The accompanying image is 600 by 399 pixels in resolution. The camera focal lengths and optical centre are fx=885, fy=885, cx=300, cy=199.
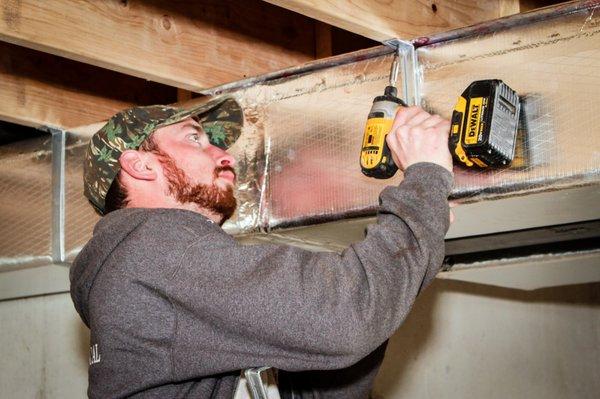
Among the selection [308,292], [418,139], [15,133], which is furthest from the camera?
[15,133]

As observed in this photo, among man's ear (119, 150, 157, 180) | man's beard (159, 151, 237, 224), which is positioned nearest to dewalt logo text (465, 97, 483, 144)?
man's beard (159, 151, 237, 224)

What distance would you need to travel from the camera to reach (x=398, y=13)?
1823 millimetres

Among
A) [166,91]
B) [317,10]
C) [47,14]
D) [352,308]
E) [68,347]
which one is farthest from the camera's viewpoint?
[68,347]

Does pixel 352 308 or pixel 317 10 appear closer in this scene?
pixel 352 308

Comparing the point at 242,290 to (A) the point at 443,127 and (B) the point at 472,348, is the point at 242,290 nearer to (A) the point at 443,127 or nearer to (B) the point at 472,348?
(A) the point at 443,127

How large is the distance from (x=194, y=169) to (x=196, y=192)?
0.05 metres

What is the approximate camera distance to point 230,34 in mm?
2189

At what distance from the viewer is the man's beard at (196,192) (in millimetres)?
1631

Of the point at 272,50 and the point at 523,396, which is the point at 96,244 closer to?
the point at 272,50

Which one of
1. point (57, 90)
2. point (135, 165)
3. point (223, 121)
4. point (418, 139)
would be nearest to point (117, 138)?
point (135, 165)

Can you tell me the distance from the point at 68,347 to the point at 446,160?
8.39 feet

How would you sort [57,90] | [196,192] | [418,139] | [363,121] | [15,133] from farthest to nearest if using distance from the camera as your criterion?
[15,133], [57,90], [363,121], [196,192], [418,139]

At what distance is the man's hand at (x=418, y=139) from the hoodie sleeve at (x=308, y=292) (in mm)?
53

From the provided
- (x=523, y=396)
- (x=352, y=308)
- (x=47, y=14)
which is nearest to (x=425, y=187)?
(x=352, y=308)
